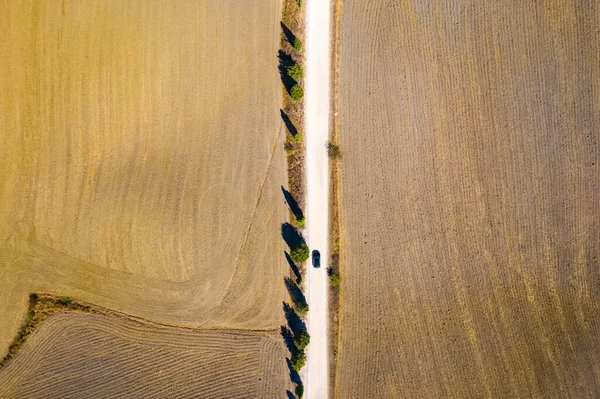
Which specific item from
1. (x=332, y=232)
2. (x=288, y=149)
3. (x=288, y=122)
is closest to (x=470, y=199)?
(x=332, y=232)

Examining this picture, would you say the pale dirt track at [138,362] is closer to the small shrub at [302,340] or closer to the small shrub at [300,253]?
the small shrub at [302,340]

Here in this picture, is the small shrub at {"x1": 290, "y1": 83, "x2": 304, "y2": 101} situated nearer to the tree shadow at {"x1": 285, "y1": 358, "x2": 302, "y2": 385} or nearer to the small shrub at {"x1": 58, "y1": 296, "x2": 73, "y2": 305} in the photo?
the tree shadow at {"x1": 285, "y1": 358, "x2": 302, "y2": 385}

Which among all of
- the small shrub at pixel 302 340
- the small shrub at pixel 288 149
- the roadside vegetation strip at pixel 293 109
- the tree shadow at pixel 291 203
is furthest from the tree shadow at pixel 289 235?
the small shrub at pixel 302 340

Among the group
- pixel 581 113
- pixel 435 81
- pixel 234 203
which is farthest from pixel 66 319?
pixel 581 113

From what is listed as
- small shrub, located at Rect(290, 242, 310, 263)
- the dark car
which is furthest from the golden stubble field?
the dark car

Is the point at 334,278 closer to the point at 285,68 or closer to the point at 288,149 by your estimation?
the point at 288,149
